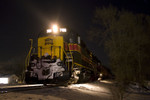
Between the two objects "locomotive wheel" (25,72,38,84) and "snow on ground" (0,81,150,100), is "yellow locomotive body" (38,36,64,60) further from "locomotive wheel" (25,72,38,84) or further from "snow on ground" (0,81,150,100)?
"snow on ground" (0,81,150,100)

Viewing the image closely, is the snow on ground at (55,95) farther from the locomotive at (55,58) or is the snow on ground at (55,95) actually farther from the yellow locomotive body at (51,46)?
the yellow locomotive body at (51,46)

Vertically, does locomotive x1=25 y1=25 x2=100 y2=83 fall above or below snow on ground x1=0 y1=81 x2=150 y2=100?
above

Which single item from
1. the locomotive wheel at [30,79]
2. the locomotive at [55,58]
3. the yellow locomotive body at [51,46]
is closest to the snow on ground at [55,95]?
the locomotive at [55,58]

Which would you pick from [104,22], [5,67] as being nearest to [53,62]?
[104,22]

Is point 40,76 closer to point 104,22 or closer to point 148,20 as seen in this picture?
point 104,22

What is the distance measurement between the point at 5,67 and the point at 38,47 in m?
42.2

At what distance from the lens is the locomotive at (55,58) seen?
7749 millimetres

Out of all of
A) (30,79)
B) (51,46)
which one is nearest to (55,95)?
(30,79)

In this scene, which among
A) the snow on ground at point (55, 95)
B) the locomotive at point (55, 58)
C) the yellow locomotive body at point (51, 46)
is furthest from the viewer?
the yellow locomotive body at point (51, 46)

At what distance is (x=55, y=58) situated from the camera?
8516mm

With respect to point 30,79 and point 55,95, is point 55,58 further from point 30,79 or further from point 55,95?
point 55,95

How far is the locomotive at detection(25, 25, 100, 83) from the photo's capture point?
25.4 feet

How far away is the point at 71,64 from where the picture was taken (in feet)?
29.3

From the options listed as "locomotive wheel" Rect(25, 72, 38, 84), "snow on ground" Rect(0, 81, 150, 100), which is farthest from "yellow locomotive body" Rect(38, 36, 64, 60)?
"snow on ground" Rect(0, 81, 150, 100)
